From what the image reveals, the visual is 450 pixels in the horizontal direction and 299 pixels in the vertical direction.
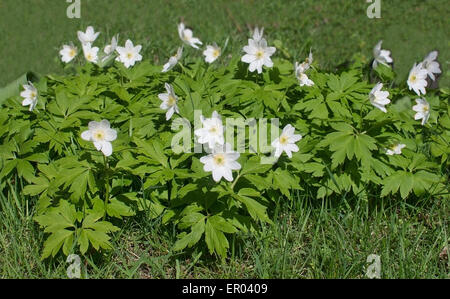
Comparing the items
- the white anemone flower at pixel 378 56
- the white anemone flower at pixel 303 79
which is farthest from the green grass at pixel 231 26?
the white anemone flower at pixel 303 79

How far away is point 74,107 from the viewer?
2.83 meters

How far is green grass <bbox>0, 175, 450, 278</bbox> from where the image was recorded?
251cm

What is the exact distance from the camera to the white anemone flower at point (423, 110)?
2809 millimetres

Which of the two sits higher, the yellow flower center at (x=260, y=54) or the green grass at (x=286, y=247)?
the yellow flower center at (x=260, y=54)

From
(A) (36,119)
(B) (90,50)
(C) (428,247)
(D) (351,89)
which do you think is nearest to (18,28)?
(B) (90,50)

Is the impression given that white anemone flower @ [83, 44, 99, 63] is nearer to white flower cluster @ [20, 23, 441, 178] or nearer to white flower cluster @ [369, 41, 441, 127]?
white flower cluster @ [20, 23, 441, 178]

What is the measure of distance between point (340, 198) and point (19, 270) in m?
1.69

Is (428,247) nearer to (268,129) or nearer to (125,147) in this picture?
(268,129)

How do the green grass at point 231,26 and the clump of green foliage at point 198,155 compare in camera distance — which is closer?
the clump of green foliage at point 198,155

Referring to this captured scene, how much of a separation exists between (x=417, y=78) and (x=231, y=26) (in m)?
3.01

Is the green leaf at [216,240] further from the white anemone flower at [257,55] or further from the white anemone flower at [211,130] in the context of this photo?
the white anemone flower at [257,55]

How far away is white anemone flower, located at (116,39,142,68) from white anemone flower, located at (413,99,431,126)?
1630 millimetres

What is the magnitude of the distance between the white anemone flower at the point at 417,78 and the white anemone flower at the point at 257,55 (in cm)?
78

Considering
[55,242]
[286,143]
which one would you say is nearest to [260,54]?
[286,143]
